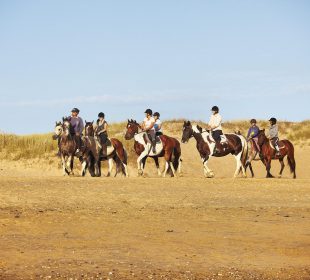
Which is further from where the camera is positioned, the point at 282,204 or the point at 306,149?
the point at 306,149

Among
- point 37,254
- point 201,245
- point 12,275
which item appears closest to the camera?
point 12,275

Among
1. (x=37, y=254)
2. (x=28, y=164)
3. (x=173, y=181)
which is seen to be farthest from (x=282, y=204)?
(x=28, y=164)

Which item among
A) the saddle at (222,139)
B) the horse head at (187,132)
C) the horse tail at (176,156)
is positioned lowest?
the horse tail at (176,156)

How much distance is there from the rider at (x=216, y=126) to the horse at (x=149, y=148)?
177 centimetres

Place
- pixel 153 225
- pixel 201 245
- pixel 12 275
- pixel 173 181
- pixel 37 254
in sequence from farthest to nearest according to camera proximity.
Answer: pixel 173 181 → pixel 153 225 → pixel 201 245 → pixel 37 254 → pixel 12 275

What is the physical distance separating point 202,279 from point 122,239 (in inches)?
138

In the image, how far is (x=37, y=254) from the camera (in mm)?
15133

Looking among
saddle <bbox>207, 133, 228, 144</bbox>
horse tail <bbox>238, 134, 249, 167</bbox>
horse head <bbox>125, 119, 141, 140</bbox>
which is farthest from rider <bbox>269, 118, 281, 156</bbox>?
horse head <bbox>125, 119, 141, 140</bbox>

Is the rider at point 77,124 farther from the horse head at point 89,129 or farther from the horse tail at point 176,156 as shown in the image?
the horse tail at point 176,156

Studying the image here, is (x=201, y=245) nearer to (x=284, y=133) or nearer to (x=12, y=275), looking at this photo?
(x=12, y=275)

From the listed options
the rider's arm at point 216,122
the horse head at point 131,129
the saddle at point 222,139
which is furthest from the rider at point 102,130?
the rider's arm at point 216,122

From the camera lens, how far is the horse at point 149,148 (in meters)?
35.2

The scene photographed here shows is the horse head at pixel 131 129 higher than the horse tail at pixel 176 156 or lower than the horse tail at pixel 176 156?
higher

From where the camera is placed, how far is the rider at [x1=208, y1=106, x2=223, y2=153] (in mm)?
34438
